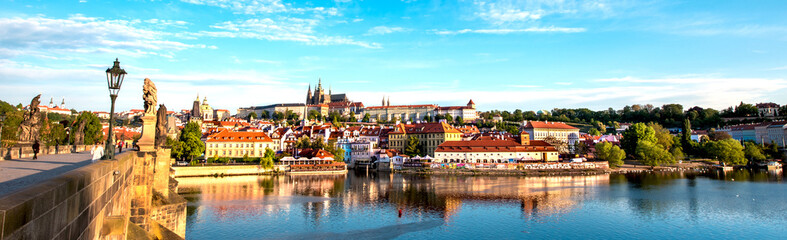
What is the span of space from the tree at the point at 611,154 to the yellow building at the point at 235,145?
162 ft

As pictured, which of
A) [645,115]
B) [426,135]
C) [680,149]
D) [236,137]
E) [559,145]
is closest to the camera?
[236,137]

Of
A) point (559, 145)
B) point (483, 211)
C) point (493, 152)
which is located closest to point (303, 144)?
point (493, 152)

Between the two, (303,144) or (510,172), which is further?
(303,144)

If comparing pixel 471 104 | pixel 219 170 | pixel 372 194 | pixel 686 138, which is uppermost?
pixel 471 104

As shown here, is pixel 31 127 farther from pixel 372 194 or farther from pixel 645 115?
pixel 645 115

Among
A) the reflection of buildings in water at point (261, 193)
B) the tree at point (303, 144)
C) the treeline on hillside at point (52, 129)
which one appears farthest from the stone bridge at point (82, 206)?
the tree at point (303, 144)

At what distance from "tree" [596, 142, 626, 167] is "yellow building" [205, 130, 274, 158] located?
4944cm

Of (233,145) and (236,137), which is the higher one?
(236,137)

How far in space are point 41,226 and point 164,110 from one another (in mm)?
12075

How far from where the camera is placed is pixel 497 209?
30.5 metres

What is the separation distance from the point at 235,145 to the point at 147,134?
54083 millimetres

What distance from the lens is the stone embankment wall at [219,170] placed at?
49.7 m

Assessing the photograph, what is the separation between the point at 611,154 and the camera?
69500mm

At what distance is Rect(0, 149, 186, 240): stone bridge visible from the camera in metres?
2.82
